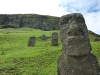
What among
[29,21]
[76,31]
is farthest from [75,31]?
[29,21]

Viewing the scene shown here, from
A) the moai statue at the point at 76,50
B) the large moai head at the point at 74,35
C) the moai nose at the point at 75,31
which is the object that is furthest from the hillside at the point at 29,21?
the moai nose at the point at 75,31

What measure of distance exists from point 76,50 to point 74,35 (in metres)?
0.63

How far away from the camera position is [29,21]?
112m

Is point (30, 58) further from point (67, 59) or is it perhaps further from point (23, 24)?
point (23, 24)

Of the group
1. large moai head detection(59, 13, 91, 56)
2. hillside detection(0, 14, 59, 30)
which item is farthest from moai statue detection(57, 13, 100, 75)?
hillside detection(0, 14, 59, 30)

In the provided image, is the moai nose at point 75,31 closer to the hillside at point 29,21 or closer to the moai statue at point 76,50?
the moai statue at point 76,50

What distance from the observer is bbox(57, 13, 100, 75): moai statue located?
28.4ft

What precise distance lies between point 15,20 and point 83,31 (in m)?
106

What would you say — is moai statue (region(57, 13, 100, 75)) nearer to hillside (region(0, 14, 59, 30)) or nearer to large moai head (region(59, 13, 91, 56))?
large moai head (region(59, 13, 91, 56))

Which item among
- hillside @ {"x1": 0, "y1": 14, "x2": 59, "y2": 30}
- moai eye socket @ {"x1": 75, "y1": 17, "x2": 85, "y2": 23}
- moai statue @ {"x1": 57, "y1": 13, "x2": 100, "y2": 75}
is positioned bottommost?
moai statue @ {"x1": 57, "y1": 13, "x2": 100, "y2": 75}

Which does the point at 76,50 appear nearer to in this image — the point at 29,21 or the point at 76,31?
the point at 76,31

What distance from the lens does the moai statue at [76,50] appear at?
8664mm

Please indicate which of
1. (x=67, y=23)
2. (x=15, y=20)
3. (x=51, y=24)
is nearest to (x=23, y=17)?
(x=15, y=20)

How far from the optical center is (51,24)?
11300 centimetres
